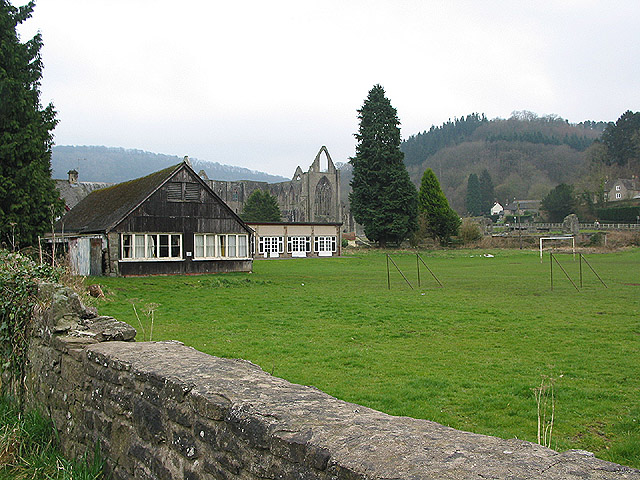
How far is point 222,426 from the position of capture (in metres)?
3.53

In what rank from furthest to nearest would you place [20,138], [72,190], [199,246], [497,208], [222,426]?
[497,208] < [72,190] < [199,246] < [20,138] < [222,426]

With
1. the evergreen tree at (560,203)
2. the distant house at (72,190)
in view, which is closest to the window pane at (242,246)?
the distant house at (72,190)

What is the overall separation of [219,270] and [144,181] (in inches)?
284

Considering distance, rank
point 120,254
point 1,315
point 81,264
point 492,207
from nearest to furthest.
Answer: point 1,315 < point 120,254 < point 81,264 < point 492,207

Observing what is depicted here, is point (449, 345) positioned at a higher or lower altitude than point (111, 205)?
lower

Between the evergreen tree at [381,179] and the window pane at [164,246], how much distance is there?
1360 inches

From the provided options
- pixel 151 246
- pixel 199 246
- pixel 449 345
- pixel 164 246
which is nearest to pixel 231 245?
pixel 199 246

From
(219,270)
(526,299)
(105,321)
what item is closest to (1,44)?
(219,270)

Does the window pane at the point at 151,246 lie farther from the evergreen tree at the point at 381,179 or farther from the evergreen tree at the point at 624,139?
the evergreen tree at the point at 624,139

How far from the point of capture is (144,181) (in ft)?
113

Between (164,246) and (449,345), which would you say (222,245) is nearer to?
(164,246)

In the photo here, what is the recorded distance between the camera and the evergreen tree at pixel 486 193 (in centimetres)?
12775

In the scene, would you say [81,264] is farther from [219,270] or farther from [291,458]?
[291,458]

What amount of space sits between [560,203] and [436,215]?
→ 35544 mm
